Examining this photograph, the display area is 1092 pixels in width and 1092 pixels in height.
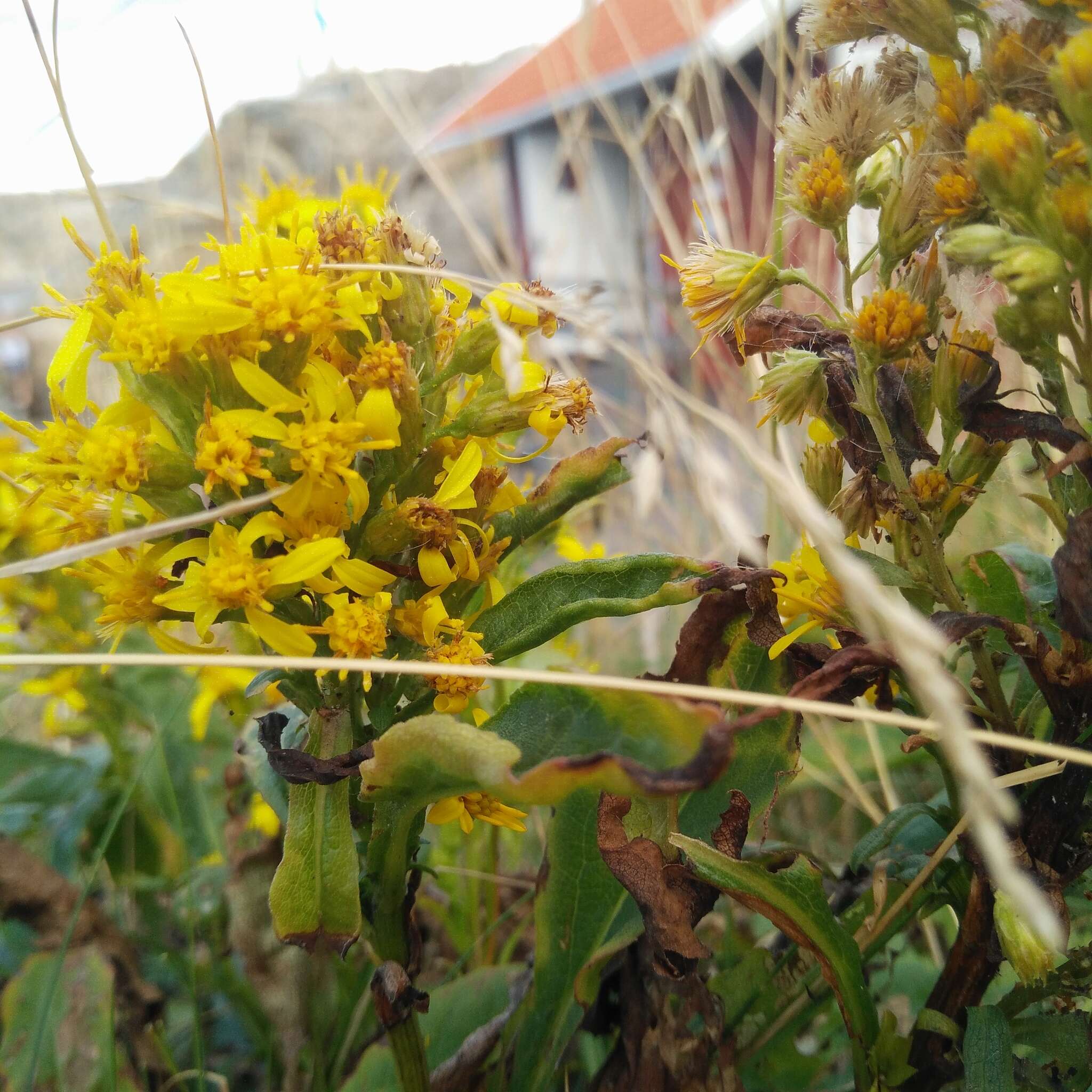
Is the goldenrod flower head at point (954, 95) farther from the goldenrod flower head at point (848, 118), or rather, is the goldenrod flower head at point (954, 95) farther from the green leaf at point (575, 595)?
the green leaf at point (575, 595)

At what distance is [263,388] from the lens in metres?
0.66

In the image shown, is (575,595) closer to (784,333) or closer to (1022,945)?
(784,333)

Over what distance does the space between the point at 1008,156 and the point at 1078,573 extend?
266 mm

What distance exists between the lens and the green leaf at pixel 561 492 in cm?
79

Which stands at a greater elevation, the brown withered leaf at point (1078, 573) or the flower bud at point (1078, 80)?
the flower bud at point (1078, 80)

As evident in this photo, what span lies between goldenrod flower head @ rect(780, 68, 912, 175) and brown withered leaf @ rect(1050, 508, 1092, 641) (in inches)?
12.0

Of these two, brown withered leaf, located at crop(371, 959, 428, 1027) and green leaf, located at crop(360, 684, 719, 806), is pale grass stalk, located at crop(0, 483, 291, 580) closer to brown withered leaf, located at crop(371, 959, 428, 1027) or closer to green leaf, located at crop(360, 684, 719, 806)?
green leaf, located at crop(360, 684, 719, 806)

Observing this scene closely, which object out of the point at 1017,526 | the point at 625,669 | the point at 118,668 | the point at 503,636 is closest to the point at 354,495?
the point at 503,636

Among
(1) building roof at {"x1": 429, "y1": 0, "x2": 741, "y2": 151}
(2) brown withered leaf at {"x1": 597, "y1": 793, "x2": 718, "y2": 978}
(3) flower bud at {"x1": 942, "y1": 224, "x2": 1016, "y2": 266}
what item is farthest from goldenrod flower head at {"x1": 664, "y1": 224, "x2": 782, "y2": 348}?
(1) building roof at {"x1": 429, "y1": 0, "x2": 741, "y2": 151}

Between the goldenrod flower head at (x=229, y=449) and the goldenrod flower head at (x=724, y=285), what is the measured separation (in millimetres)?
337

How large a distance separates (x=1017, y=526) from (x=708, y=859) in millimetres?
1090

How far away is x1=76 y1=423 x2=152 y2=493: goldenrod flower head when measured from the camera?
0.67 metres

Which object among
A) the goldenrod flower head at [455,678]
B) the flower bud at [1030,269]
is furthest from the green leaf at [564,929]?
the flower bud at [1030,269]

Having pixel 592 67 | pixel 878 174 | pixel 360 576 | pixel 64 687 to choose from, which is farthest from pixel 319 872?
pixel 592 67
